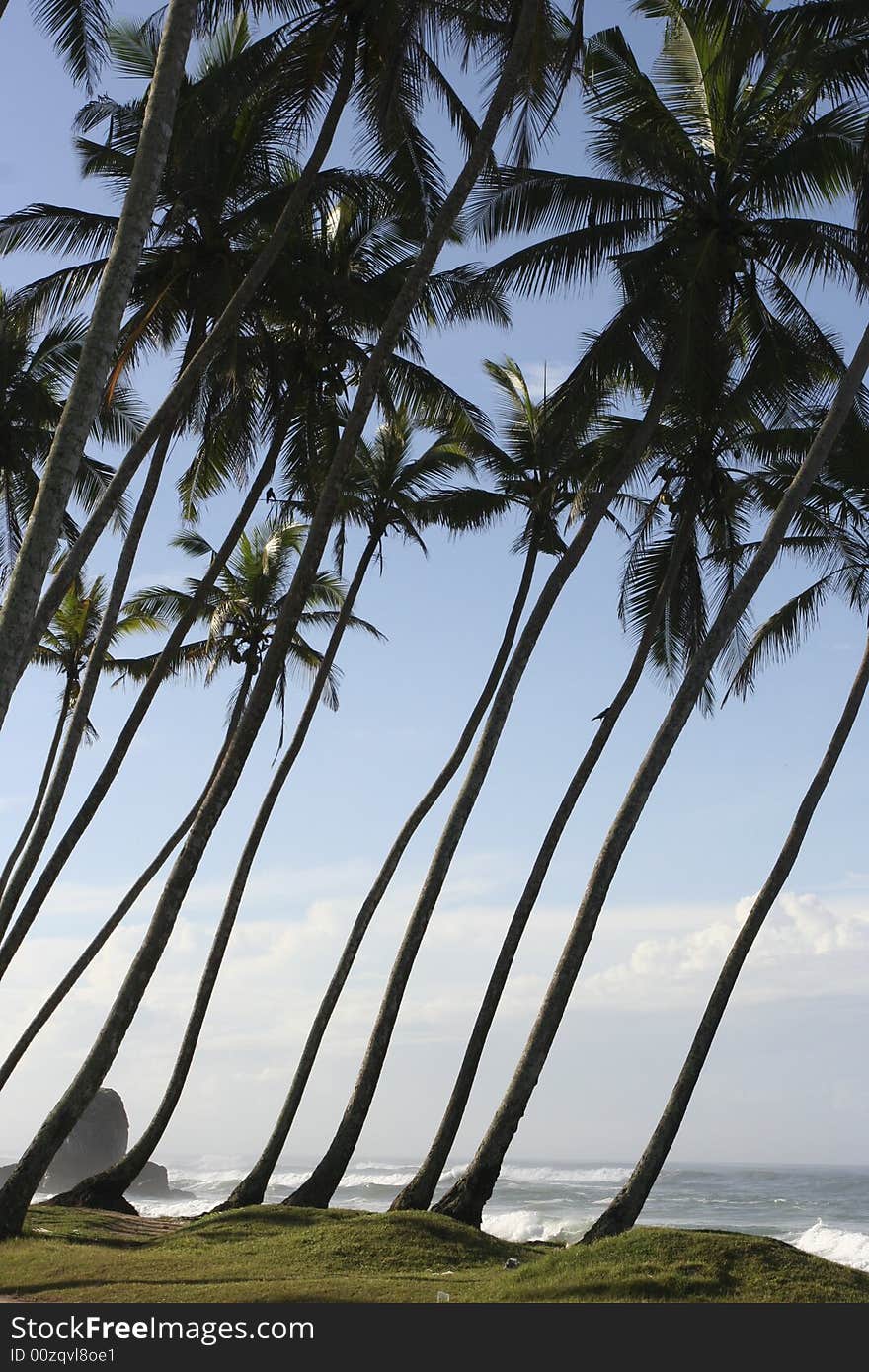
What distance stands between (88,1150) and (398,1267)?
123 feet

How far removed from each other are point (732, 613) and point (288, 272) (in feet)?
24.6

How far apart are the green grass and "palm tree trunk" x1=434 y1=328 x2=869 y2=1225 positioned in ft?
3.51

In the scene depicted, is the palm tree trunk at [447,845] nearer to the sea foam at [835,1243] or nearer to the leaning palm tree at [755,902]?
the leaning palm tree at [755,902]

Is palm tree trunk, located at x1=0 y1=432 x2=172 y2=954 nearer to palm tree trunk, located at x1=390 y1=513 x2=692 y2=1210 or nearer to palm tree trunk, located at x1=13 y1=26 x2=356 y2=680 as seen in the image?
palm tree trunk, located at x1=13 y1=26 x2=356 y2=680

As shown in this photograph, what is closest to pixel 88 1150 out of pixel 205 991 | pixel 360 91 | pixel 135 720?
pixel 205 991

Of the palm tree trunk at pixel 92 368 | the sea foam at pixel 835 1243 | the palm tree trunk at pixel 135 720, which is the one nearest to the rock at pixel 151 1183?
the sea foam at pixel 835 1243

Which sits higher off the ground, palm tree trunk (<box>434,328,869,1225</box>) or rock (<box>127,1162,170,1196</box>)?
palm tree trunk (<box>434,328,869,1225</box>)

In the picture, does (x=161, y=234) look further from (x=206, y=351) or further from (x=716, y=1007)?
(x=716, y=1007)

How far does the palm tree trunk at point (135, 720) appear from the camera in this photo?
16516 mm

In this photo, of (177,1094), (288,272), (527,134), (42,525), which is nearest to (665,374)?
(527,134)

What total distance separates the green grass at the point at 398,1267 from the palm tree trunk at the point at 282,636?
1.85 meters

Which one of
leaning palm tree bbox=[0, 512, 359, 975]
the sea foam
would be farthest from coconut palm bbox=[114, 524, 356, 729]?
the sea foam

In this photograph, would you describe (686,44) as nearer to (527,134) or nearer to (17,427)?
(527,134)

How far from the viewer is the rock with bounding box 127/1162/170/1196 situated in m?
45.9
